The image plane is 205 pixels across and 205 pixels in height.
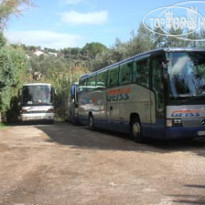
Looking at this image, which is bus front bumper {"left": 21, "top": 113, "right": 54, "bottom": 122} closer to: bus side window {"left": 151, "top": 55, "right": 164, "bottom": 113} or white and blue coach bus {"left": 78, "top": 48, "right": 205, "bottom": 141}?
white and blue coach bus {"left": 78, "top": 48, "right": 205, "bottom": 141}

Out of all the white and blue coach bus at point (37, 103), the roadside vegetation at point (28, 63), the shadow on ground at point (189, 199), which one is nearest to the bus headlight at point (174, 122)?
the shadow on ground at point (189, 199)

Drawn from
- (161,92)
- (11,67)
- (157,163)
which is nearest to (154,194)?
(157,163)

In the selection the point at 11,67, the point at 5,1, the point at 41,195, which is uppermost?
the point at 5,1

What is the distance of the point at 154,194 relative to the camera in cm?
650

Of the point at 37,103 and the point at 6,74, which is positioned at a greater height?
the point at 6,74

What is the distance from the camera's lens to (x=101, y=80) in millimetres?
18422

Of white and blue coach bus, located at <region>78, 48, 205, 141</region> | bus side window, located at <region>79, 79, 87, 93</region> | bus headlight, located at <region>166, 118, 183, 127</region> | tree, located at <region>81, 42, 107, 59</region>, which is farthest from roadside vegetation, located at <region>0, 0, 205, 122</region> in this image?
tree, located at <region>81, 42, 107, 59</region>

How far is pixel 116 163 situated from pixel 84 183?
214cm

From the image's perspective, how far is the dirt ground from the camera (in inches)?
250

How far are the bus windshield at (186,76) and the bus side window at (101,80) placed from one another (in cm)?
633

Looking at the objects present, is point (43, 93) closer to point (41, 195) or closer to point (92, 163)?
point (92, 163)

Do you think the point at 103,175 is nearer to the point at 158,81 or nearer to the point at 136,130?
the point at 158,81

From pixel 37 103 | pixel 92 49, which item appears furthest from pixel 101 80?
pixel 92 49

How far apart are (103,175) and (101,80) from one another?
10.7m
